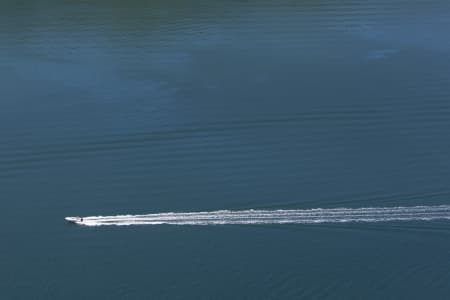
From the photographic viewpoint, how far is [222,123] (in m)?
22.4

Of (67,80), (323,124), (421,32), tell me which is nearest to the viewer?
(323,124)

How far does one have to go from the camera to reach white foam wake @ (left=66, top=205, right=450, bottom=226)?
18.9m

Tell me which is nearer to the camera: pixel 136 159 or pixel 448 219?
pixel 448 219

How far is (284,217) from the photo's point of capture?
1903 cm

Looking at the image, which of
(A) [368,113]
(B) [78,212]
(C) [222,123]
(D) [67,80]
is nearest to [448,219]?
(A) [368,113]

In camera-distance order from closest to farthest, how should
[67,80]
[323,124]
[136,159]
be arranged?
[136,159] → [323,124] → [67,80]

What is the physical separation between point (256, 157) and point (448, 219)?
5377mm

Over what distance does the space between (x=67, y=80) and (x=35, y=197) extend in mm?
5966

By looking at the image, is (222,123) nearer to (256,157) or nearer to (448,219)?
(256,157)

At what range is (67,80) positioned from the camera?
80.5ft

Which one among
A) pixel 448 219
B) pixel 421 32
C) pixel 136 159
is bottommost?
pixel 448 219

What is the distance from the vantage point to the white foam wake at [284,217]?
18.9 m

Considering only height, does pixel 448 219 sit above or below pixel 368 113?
below

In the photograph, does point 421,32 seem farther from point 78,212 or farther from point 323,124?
point 78,212
